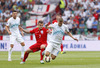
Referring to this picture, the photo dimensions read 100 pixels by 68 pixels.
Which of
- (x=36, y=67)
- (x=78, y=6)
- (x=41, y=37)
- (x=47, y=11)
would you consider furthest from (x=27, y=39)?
(x=36, y=67)

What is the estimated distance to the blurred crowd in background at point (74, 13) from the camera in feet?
88.5

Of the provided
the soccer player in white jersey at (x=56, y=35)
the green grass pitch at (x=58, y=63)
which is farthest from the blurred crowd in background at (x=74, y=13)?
the soccer player in white jersey at (x=56, y=35)

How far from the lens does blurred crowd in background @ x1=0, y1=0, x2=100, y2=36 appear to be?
27.0 meters

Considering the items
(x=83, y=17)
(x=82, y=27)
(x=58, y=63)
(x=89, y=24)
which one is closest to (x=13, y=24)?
(x=58, y=63)

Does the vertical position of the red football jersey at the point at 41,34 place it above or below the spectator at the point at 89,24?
above

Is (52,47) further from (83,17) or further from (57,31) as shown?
(83,17)

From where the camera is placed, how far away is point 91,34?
26000mm

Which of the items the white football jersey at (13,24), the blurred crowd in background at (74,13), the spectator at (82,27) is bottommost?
the spectator at (82,27)

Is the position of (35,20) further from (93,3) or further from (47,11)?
(93,3)

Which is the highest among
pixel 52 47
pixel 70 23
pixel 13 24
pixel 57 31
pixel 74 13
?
pixel 57 31

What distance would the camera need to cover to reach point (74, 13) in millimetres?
29375

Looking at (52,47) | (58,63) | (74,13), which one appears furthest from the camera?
(74,13)

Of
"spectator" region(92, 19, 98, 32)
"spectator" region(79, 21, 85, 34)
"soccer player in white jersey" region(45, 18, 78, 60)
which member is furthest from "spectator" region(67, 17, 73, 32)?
"soccer player in white jersey" region(45, 18, 78, 60)

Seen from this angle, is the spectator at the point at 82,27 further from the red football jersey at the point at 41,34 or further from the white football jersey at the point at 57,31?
the white football jersey at the point at 57,31
